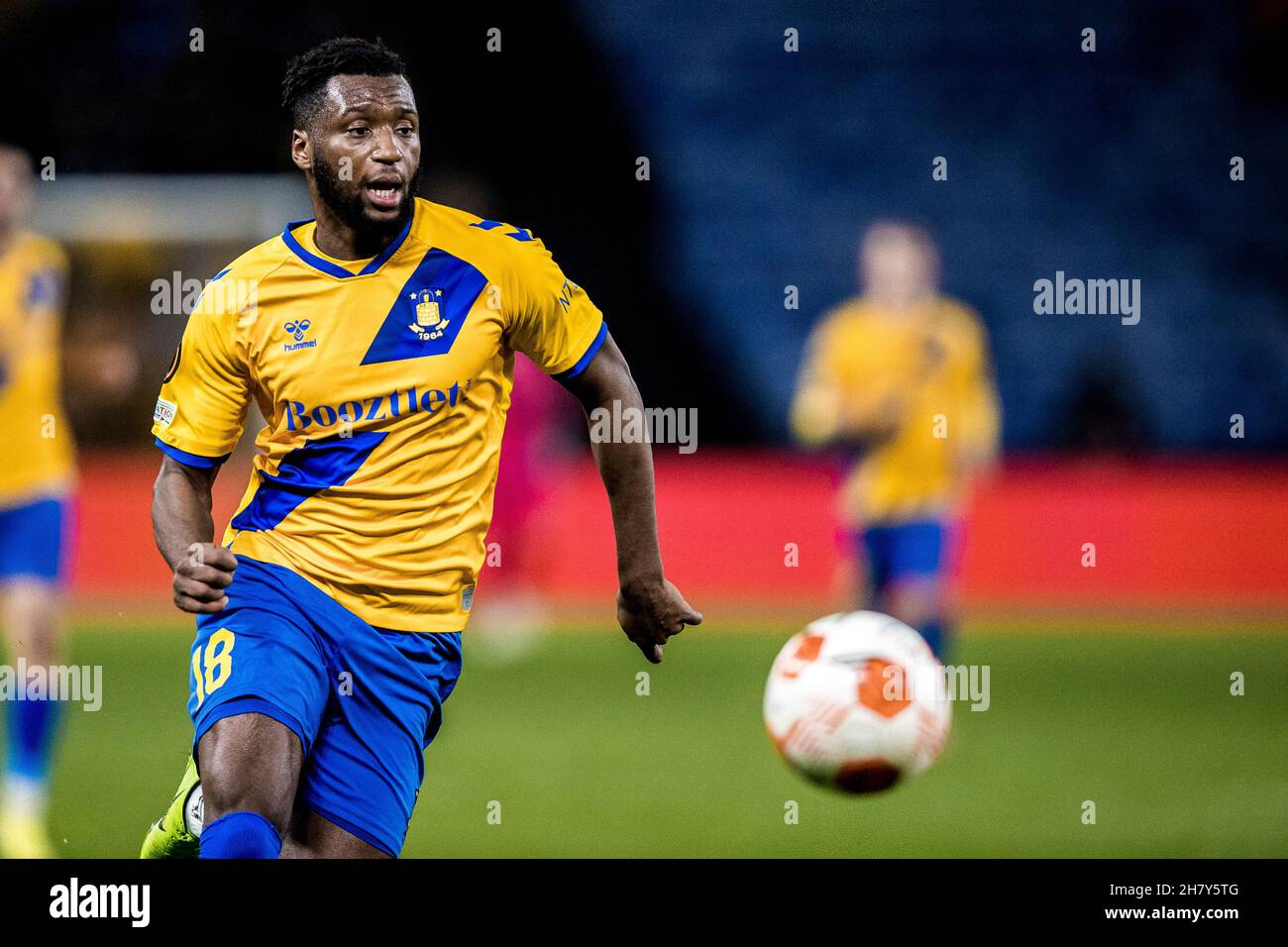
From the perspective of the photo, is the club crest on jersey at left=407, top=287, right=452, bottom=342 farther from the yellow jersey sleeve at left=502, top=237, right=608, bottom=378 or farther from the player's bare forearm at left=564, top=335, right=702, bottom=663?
the player's bare forearm at left=564, top=335, right=702, bottom=663

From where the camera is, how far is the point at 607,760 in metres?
7.21

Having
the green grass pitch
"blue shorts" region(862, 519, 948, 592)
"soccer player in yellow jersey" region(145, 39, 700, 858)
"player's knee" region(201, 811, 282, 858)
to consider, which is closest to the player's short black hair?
"soccer player in yellow jersey" region(145, 39, 700, 858)

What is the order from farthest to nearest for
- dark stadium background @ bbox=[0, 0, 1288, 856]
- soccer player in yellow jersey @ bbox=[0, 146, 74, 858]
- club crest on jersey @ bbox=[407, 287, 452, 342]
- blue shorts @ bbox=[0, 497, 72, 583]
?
dark stadium background @ bbox=[0, 0, 1288, 856], blue shorts @ bbox=[0, 497, 72, 583], soccer player in yellow jersey @ bbox=[0, 146, 74, 858], club crest on jersey @ bbox=[407, 287, 452, 342]

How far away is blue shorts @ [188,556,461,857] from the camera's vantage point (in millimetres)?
3494

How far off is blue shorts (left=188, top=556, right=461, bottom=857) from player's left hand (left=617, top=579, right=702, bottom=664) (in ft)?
1.44

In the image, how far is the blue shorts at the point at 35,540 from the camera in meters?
5.94

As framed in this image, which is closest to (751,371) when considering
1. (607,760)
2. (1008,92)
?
(1008,92)

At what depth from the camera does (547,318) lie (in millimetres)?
3820

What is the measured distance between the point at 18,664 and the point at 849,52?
11165 mm

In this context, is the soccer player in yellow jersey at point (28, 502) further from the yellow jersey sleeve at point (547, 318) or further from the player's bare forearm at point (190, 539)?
the yellow jersey sleeve at point (547, 318)

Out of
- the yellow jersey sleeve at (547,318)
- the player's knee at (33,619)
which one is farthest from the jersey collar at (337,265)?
the player's knee at (33,619)

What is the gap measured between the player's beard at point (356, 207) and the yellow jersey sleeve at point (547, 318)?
0.86ft

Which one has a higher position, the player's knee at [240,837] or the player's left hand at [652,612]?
the player's left hand at [652,612]

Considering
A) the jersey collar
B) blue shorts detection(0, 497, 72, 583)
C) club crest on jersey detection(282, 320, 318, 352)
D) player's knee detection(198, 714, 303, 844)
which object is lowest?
player's knee detection(198, 714, 303, 844)
